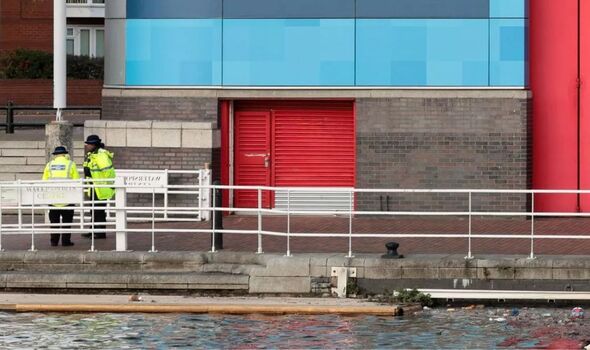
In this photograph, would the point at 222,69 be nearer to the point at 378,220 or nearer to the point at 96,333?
the point at 378,220

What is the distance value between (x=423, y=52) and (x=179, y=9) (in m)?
4.16

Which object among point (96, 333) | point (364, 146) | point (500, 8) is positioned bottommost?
point (96, 333)

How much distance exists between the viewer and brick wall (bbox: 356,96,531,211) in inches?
1030

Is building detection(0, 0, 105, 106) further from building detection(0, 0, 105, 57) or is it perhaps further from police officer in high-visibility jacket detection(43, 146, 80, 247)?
Result: police officer in high-visibility jacket detection(43, 146, 80, 247)

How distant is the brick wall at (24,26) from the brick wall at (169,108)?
24622 mm

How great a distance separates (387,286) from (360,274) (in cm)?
35

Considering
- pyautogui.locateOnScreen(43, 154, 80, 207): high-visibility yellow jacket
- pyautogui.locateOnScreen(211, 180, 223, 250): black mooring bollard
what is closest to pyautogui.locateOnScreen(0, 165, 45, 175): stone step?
pyautogui.locateOnScreen(43, 154, 80, 207): high-visibility yellow jacket

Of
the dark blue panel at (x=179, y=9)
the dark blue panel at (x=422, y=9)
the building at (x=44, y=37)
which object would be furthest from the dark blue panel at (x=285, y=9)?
the building at (x=44, y=37)

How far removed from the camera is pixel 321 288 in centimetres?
1902

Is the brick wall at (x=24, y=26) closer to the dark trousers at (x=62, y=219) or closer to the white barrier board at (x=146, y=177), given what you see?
the white barrier board at (x=146, y=177)

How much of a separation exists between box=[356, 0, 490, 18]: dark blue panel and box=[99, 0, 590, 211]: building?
0.05ft

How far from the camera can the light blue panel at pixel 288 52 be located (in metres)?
26.5

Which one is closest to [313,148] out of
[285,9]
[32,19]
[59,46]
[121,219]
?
[285,9]

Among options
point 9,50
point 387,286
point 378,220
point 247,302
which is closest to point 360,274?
point 387,286
